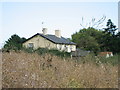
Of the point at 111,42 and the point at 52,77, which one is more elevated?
the point at 111,42

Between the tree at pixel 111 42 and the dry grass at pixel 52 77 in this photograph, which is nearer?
the dry grass at pixel 52 77

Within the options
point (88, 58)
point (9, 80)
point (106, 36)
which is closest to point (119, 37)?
point (106, 36)

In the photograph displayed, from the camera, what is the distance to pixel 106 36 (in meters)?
31.3

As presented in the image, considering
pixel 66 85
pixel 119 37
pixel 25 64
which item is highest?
pixel 119 37

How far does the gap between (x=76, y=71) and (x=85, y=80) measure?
0.60 meters

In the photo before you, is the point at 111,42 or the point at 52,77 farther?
the point at 111,42

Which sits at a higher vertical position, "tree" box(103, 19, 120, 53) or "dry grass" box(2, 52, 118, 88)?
"tree" box(103, 19, 120, 53)

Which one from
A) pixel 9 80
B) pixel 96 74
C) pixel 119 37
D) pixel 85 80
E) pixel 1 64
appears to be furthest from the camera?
pixel 119 37

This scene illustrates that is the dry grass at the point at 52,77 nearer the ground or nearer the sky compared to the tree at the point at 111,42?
nearer the ground

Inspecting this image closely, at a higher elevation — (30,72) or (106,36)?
(106,36)

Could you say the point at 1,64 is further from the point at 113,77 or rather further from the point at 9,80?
the point at 113,77

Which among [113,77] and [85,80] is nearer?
[85,80]

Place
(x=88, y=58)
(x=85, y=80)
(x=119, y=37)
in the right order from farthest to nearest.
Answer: (x=119, y=37) < (x=88, y=58) < (x=85, y=80)

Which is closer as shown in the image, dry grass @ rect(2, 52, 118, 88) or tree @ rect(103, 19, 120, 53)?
dry grass @ rect(2, 52, 118, 88)
